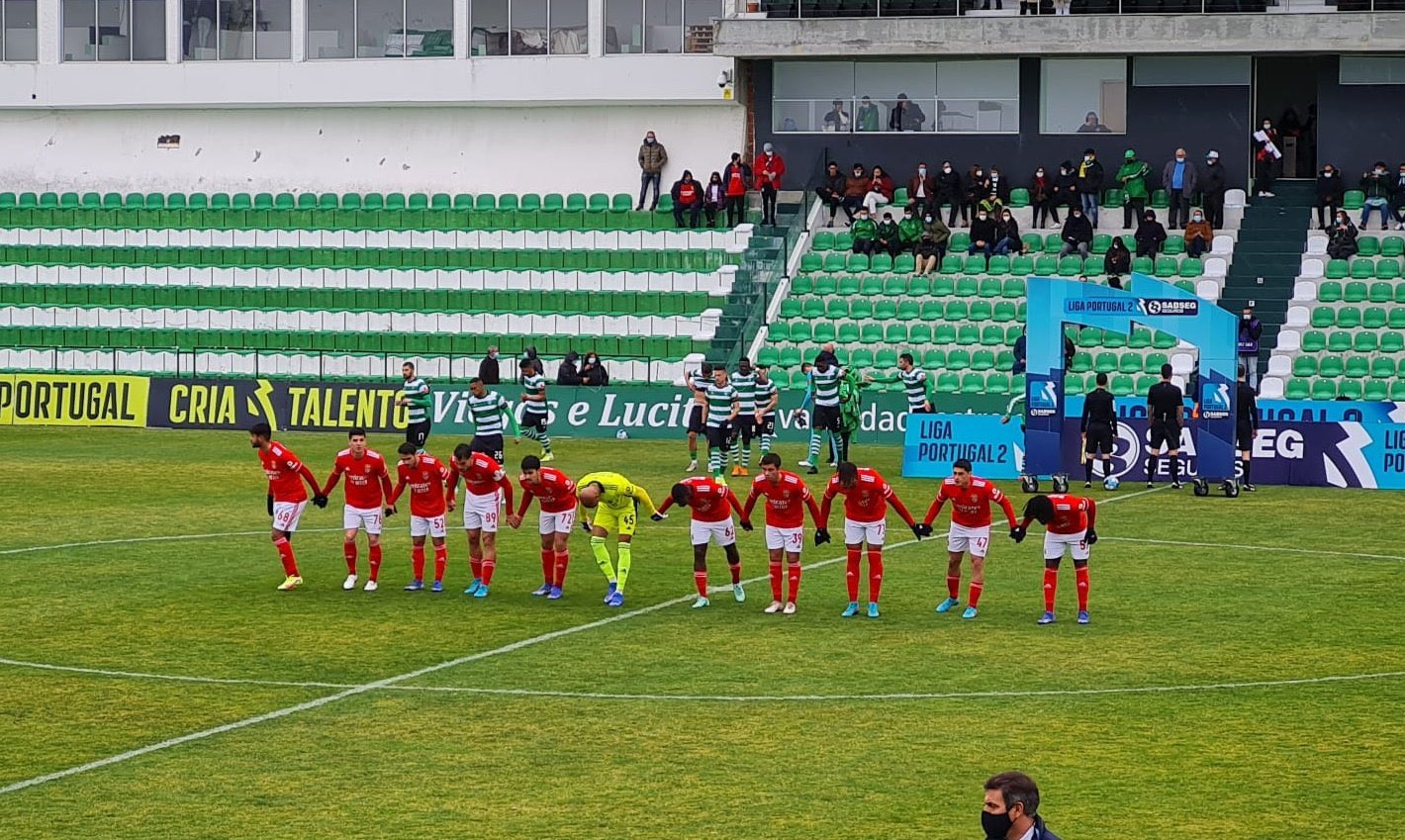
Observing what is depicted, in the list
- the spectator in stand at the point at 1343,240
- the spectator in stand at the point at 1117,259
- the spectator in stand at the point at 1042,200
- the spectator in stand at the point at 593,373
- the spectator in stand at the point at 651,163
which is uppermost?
the spectator in stand at the point at 651,163

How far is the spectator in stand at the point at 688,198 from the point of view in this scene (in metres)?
53.8

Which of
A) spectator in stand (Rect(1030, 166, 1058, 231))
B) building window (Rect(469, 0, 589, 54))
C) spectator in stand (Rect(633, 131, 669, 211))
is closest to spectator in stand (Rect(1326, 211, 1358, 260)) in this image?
spectator in stand (Rect(1030, 166, 1058, 231))

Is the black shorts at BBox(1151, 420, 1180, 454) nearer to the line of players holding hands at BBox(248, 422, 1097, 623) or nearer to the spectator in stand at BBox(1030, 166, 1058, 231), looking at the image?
the line of players holding hands at BBox(248, 422, 1097, 623)

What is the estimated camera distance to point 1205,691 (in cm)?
1891

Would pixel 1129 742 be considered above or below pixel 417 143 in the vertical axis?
below

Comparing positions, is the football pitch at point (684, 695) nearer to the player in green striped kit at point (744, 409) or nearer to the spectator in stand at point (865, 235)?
the player in green striped kit at point (744, 409)

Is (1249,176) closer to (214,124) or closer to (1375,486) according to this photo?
(1375,486)

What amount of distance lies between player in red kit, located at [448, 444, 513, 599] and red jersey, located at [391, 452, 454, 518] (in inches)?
6.1

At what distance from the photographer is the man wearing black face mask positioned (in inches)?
367

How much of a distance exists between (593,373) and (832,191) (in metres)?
10.2

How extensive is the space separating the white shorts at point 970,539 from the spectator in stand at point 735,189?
3132 cm

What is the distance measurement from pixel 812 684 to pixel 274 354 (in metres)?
36.2

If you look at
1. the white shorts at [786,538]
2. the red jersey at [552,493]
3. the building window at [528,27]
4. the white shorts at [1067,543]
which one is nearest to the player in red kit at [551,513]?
the red jersey at [552,493]

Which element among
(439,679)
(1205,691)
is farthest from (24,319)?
(1205,691)
